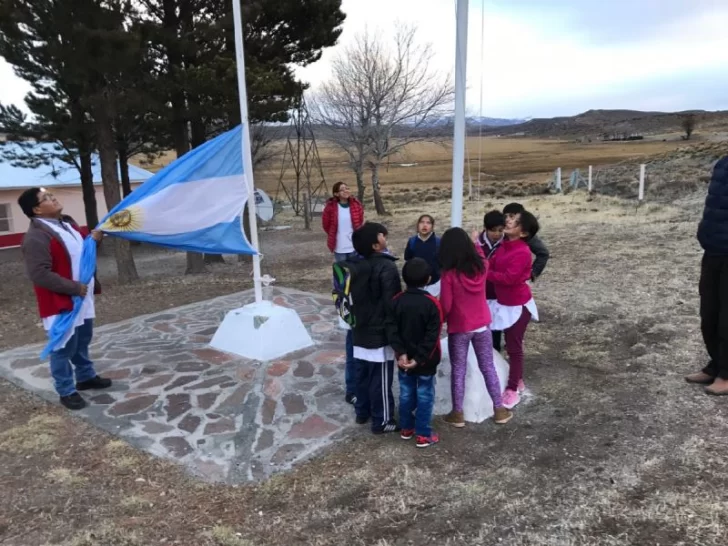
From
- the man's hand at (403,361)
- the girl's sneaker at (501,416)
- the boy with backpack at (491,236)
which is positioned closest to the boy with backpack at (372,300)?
the man's hand at (403,361)

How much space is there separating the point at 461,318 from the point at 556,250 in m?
8.15

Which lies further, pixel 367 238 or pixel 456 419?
pixel 456 419

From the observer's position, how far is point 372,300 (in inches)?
150

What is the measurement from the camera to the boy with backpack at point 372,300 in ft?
12.3

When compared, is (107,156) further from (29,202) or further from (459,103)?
(459,103)

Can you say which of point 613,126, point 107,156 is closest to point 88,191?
point 107,156

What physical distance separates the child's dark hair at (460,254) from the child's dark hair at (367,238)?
43 centimetres

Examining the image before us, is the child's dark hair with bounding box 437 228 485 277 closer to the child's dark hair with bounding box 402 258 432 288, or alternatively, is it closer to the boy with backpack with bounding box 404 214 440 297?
the child's dark hair with bounding box 402 258 432 288

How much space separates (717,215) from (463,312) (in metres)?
2.17

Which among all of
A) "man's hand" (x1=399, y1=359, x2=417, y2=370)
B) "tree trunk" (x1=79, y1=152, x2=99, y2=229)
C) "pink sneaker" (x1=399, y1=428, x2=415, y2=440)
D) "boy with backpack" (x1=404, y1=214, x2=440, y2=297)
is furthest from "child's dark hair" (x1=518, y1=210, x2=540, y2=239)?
"tree trunk" (x1=79, y1=152, x2=99, y2=229)

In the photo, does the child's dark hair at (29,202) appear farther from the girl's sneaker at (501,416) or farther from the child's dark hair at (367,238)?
the girl's sneaker at (501,416)

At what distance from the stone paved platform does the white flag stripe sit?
1.37 m

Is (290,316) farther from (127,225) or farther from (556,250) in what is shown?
(556,250)

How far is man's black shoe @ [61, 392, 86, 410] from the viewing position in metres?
4.59
